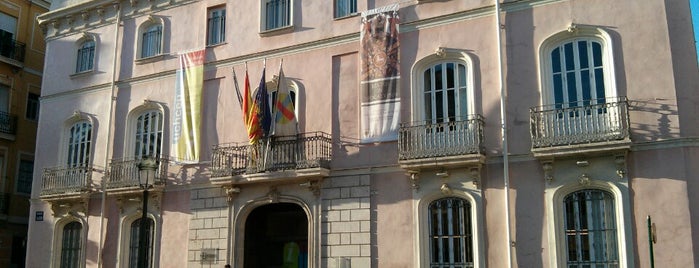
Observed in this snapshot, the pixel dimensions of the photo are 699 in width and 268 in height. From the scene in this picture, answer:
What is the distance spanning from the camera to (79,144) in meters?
23.5

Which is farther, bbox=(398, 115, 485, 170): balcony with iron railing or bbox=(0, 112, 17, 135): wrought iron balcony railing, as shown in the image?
bbox=(0, 112, 17, 135): wrought iron balcony railing

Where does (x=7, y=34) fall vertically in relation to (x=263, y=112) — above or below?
above

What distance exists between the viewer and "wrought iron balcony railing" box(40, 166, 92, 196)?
22.3 metres

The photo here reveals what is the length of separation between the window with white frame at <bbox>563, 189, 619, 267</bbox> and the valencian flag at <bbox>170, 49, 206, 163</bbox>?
34.2ft

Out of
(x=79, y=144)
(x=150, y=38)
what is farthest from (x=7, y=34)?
(x=150, y=38)

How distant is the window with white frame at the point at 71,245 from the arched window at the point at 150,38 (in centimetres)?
583

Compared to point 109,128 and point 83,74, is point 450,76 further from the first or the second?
point 83,74

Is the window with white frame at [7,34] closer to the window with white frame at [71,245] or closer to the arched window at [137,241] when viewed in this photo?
the window with white frame at [71,245]

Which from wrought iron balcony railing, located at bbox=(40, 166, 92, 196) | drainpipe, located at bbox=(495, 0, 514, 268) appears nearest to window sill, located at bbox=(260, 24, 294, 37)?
drainpipe, located at bbox=(495, 0, 514, 268)

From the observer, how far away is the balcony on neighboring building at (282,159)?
18062 millimetres

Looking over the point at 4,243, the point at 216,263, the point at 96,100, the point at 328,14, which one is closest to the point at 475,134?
the point at 328,14

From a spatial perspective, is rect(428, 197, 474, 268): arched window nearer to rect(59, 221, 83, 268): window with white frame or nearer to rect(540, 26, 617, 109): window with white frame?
rect(540, 26, 617, 109): window with white frame

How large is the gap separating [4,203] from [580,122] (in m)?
20.5

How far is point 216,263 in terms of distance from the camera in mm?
19312
